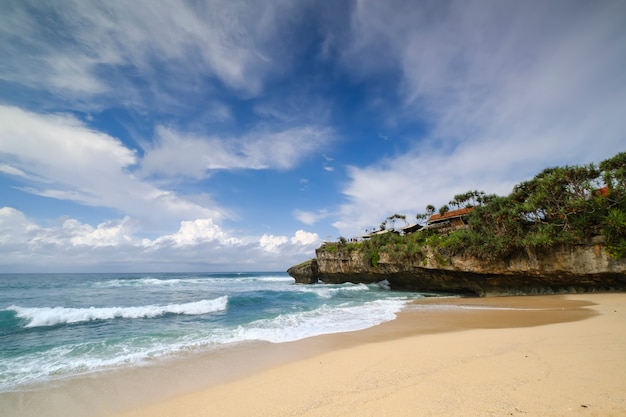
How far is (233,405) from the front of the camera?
4.66m

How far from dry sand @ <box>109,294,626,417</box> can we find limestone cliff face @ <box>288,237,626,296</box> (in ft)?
39.0

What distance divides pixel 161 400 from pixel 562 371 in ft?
23.1

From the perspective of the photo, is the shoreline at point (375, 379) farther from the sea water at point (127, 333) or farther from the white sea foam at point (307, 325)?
the white sea foam at point (307, 325)

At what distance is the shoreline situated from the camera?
155 inches

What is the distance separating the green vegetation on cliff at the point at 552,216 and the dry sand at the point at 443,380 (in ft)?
37.1

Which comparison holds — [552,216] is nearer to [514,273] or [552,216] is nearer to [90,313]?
[514,273]

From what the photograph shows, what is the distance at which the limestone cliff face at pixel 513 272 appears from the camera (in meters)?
17.2

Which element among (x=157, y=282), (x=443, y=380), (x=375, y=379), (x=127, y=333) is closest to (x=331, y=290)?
(x=127, y=333)

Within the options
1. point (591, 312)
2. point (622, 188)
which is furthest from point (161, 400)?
point (622, 188)

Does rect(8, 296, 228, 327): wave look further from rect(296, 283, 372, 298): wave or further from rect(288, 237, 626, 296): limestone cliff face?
rect(288, 237, 626, 296): limestone cliff face

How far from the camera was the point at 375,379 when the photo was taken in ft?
16.9

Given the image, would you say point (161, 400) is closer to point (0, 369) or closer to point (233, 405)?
point (233, 405)

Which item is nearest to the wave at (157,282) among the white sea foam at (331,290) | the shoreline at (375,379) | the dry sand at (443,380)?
the white sea foam at (331,290)

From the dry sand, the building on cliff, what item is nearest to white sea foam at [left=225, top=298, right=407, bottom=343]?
the dry sand
